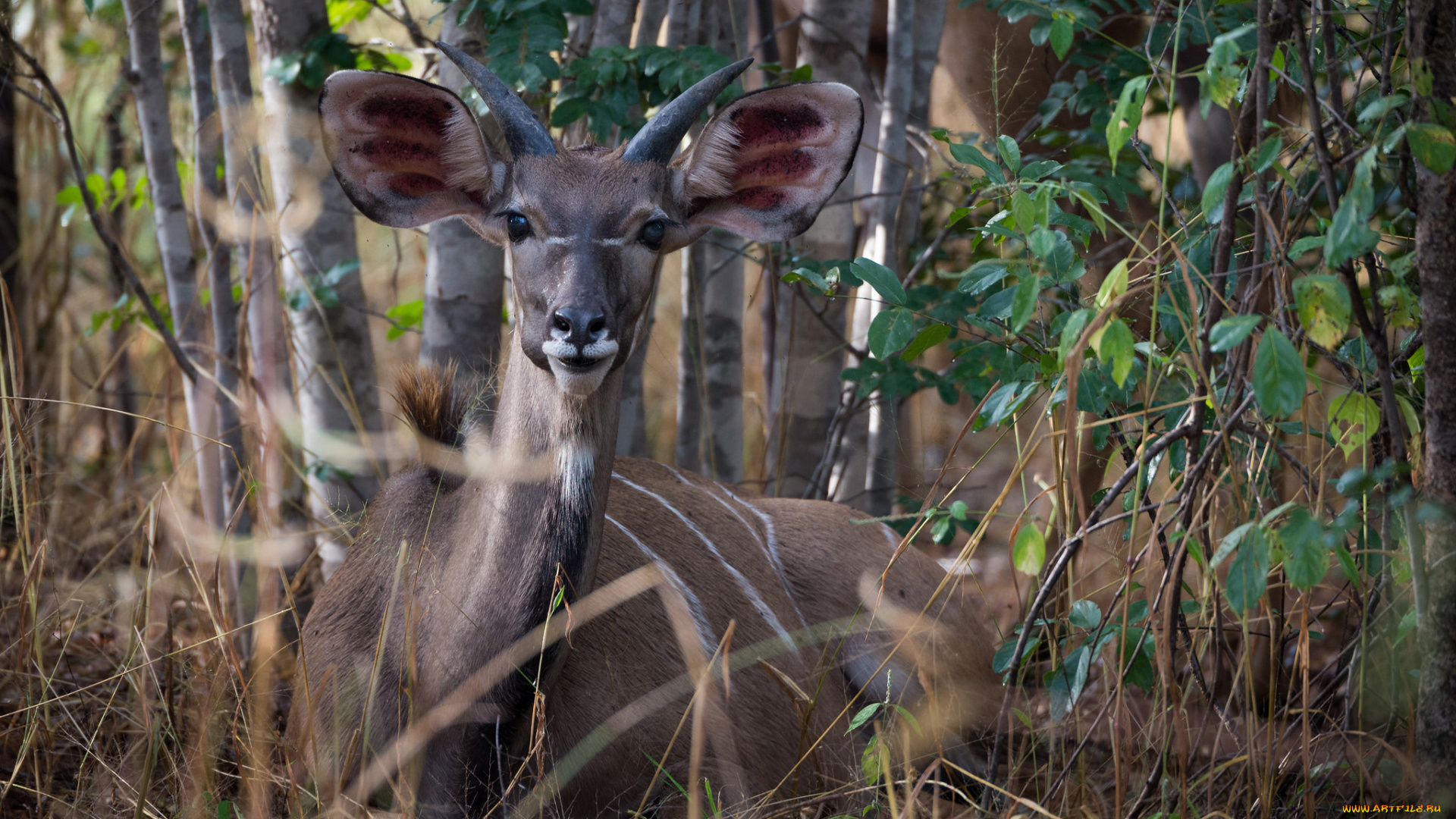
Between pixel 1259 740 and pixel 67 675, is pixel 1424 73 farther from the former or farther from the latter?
pixel 67 675

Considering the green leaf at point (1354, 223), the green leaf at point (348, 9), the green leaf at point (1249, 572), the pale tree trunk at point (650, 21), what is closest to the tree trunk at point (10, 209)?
the green leaf at point (348, 9)

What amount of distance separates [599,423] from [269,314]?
1850mm

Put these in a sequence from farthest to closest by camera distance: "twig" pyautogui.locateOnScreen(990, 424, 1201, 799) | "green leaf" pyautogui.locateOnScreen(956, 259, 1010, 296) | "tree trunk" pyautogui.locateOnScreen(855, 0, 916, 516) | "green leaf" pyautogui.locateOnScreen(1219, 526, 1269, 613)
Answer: "tree trunk" pyautogui.locateOnScreen(855, 0, 916, 516) < "green leaf" pyautogui.locateOnScreen(956, 259, 1010, 296) < "twig" pyautogui.locateOnScreen(990, 424, 1201, 799) < "green leaf" pyautogui.locateOnScreen(1219, 526, 1269, 613)

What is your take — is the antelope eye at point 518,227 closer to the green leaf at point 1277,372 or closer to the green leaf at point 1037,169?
the green leaf at point 1037,169

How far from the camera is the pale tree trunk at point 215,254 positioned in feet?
13.0

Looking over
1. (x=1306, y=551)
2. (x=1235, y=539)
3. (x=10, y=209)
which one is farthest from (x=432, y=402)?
(x=10, y=209)

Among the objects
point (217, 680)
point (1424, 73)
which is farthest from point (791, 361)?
point (1424, 73)

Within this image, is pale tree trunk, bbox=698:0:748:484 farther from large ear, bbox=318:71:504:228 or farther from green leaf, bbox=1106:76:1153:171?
green leaf, bbox=1106:76:1153:171

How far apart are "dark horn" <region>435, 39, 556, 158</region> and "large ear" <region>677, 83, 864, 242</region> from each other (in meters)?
0.35

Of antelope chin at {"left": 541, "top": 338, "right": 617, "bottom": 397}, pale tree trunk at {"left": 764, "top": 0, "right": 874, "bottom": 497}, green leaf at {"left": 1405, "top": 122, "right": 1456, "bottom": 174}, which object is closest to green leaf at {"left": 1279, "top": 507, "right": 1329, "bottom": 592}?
green leaf at {"left": 1405, "top": 122, "right": 1456, "bottom": 174}

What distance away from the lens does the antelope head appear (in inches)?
105

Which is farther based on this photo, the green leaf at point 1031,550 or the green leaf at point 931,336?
the green leaf at point 931,336

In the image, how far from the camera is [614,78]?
348cm

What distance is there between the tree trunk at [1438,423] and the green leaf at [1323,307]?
0.28 meters
